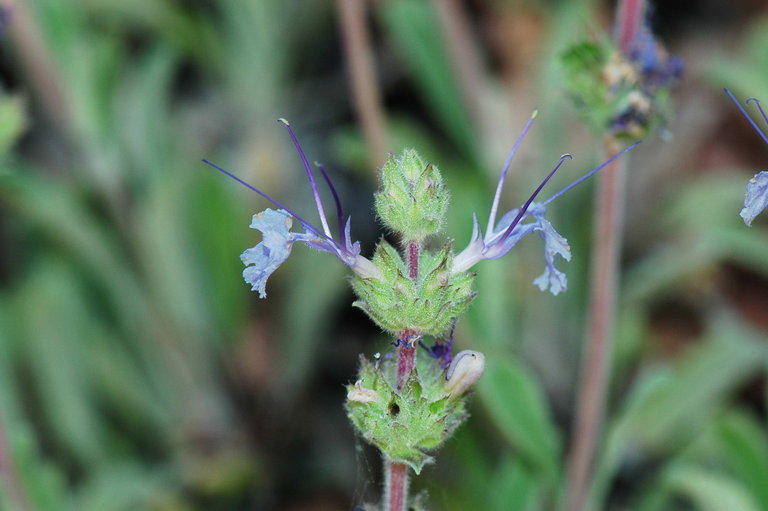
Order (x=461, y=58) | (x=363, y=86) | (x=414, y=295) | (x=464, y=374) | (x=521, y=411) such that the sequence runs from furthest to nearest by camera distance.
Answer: (x=461, y=58) < (x=363, y=86) < (x=521, y=411) < (x=464, y=374) < (x=414, y=295)

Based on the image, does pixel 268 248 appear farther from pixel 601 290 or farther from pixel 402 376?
pixel 601 290

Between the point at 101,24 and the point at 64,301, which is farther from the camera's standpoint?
the point at 101,24

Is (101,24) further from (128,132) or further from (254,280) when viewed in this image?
(254,280)

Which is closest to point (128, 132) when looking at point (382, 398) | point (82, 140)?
point (82, 140)

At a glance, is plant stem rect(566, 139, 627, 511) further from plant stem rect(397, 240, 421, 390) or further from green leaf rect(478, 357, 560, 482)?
plant stem rect(397, 240, 421, 390)

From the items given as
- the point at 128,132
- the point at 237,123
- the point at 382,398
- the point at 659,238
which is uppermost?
the point at 237,123

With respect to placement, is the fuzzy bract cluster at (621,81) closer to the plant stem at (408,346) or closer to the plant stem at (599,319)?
the plant stem at (599,319)

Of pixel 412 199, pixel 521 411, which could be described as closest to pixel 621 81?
pixel 521 411
